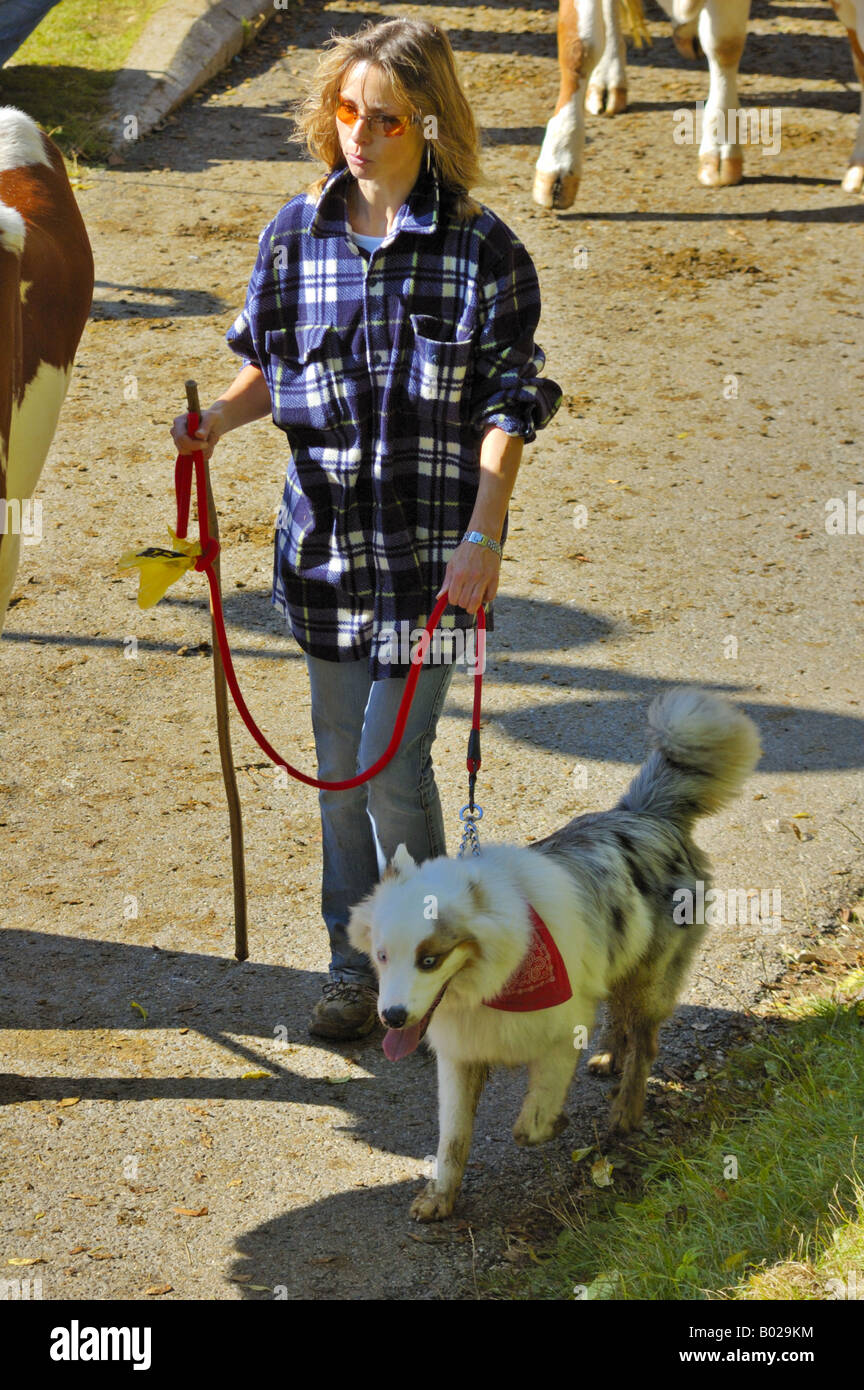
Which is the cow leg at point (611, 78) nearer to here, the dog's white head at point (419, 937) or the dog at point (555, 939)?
the dog at point (555, 939)

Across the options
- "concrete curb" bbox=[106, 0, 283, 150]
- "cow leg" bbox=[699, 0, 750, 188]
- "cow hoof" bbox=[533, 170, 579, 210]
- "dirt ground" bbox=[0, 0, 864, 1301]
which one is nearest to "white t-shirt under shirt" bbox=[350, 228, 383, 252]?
"dirt ground" bbox=[0, 0, 864, 1301]

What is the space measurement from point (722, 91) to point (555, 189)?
54.9 inches

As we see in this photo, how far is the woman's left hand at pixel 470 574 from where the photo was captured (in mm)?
3164

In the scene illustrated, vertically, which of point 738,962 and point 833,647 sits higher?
point 833,647

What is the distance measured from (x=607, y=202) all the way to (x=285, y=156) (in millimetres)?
2447

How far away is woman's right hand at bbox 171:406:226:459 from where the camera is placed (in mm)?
3516

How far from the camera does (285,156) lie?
10.4 meters

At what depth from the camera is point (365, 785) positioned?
12.2ft

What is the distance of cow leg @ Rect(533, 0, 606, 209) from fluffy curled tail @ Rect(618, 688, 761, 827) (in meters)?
6.77

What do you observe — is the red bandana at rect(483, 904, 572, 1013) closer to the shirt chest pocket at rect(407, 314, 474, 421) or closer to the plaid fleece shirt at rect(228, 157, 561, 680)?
the plaid fleece shirt at rect(228, 157, 561, 680)

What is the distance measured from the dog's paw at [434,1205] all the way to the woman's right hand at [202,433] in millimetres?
1886

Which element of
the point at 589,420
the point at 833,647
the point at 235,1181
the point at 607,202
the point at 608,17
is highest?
the point at 608,17
